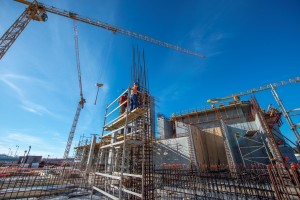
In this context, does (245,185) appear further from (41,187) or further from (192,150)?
(41,187)

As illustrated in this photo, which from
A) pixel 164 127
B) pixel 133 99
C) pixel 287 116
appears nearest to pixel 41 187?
pixel 133 99

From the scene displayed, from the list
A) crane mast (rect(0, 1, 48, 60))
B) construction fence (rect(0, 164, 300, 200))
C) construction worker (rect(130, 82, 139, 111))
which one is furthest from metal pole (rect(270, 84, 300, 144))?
crane mast (rect(0, 1, 48, 60))

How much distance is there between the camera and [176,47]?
38250 millimetres

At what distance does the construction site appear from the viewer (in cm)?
573

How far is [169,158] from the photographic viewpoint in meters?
20.0

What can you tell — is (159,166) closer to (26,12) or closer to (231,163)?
(231,163)

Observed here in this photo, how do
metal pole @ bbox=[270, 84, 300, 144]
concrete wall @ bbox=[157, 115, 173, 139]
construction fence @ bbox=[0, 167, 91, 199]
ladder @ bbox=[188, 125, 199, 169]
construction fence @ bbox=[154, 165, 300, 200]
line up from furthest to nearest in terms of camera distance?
1. concrete wall @ bbox=[157, 115, 173, 139]
2. metal pole @ bbox=[270, 84, 300, 144]
3. ladder @ bbox=[188, 125, 199, 169]
4. construction fence @ bbox=[0, 167, 91, 199]
5. construction fence @ bbox=[154, 165, 300, 200]

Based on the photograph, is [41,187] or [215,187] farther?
[41,187]

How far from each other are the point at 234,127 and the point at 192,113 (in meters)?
10.5

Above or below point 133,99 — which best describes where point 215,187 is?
below

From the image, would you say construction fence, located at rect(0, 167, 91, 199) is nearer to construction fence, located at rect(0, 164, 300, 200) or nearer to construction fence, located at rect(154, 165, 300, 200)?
construction fence, located at rect(0, 164, 300, 200)

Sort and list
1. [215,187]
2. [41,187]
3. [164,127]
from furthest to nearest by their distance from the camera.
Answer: [164,127]
[41,187]
[215,187]

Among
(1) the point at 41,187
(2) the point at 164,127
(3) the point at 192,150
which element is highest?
(2) the point at 164,127

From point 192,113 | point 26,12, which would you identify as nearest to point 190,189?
point 192,113
